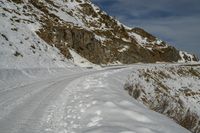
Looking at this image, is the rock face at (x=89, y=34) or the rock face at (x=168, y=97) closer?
the rock face at (x=168, y=97)

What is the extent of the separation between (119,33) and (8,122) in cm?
6810

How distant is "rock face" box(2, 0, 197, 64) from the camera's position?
49.6m

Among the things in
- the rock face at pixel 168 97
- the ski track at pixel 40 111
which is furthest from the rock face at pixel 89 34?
the ski track at pixel 40 111

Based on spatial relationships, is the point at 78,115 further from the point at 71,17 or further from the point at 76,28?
the point at 71,17

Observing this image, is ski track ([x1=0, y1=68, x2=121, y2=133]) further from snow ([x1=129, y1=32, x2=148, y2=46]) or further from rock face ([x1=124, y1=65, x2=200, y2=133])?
snow ([x1=129, y1=32, x2=148, y2=46])

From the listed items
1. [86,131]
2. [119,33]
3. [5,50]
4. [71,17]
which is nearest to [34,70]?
[5,50]

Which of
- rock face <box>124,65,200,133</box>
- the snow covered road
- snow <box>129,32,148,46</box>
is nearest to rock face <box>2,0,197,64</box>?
snow <box>129,32,148,46</box>

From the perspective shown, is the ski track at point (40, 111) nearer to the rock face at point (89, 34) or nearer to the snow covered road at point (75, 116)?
the snow covered road at point (75, 116)

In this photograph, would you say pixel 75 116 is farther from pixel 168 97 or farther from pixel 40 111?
pixel 168 97

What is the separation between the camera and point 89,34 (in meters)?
58.1

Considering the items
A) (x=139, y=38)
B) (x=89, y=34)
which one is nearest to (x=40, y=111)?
(x=89, y=34)

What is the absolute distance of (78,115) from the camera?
10.5 meters

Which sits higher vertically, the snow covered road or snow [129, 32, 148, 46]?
snow [129, 32, 148, 46]

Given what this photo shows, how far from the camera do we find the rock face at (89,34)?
49562 mm
